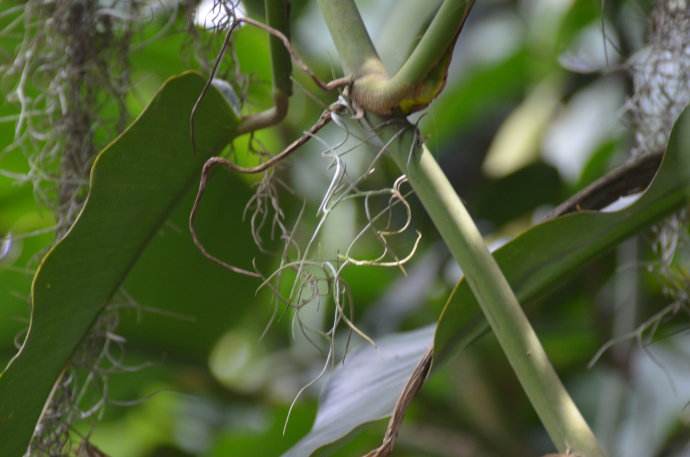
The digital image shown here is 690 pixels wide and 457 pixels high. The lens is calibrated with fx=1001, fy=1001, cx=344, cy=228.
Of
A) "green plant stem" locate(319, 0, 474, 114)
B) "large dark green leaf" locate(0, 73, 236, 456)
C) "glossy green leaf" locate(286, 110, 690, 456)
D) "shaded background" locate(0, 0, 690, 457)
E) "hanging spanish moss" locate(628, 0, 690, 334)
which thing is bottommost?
"shaded background" locate(0, 0, 690, 457)

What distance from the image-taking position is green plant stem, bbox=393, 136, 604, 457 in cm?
36

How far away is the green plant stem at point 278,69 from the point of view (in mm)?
498

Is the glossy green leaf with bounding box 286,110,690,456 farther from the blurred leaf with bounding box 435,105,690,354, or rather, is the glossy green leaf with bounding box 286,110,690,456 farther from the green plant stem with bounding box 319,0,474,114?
the green plant stem with bounding box 319,0,474,114

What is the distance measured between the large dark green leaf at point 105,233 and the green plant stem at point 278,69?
0.02 meters

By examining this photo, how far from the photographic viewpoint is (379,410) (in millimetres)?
529

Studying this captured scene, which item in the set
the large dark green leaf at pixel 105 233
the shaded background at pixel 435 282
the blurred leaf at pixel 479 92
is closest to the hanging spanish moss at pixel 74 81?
the shaded background at pixel 435 282

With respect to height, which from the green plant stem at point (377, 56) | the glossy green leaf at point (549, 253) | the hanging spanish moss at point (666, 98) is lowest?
the hanging spanish moss at point (666, 98)

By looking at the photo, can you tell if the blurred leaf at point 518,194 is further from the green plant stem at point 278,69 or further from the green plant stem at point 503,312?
the green plant stem at point 503,312

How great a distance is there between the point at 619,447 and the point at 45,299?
0.65m

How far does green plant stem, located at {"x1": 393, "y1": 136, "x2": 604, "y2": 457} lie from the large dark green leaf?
0.18 m

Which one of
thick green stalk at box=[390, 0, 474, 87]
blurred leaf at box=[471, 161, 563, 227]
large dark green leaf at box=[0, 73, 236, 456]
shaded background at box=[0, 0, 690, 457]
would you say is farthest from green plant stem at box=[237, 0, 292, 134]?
blurred leaf at box=[471, 161, 563, 227]

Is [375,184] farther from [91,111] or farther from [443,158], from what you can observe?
[91,111]

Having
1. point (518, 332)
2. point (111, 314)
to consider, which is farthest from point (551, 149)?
point (518, 332)

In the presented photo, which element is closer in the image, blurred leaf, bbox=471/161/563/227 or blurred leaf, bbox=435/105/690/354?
blurred leaf, bbox=435/105/690/354
